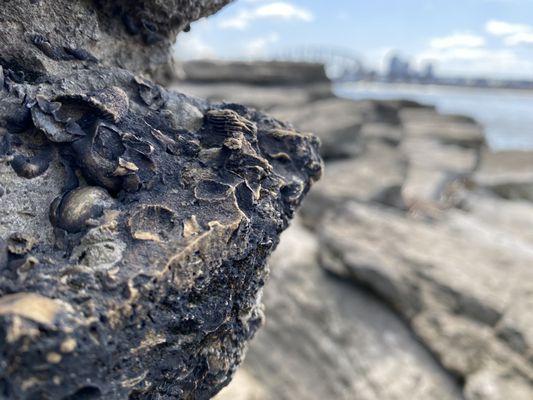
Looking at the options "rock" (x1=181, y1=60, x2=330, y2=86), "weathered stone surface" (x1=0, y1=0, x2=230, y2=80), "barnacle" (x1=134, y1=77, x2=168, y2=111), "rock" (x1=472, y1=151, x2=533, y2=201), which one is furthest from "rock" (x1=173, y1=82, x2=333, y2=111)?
"barnacle" (x1=134, y1=77, x2=168, y2=111)

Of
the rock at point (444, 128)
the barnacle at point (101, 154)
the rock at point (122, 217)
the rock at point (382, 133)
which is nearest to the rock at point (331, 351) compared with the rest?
the rock at point (122, 217)

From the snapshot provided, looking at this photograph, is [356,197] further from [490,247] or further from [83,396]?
[83,396]

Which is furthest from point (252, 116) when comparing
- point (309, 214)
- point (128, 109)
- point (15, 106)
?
point (309, 214)

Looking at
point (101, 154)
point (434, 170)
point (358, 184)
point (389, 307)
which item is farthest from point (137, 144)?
point (434, 170)

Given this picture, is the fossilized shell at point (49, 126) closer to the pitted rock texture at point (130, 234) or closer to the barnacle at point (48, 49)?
the pitted rock texture at point (130, 234)

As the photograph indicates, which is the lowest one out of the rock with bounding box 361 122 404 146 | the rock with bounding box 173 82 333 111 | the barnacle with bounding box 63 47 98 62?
the rock with bounding box 361 122 404 146

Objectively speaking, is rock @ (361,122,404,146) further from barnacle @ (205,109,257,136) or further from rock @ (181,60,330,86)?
barnacle @ (205,109,257,136)
